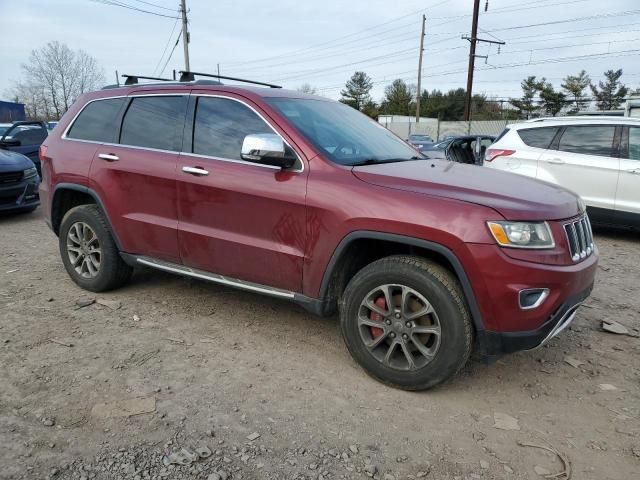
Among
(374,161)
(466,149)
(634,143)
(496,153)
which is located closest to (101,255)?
(374,161)

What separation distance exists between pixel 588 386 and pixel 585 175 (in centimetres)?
478

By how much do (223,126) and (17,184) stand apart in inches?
232

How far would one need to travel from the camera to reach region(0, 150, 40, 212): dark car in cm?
781

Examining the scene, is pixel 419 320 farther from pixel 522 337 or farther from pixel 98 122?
pixel 98 122

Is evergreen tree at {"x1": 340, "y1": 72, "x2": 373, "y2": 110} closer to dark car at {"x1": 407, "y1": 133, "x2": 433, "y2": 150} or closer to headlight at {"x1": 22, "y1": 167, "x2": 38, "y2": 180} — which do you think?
dark car at {"x1": 407, "y1": 133, "x2": 433, "y2": 150}

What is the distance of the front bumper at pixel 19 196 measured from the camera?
7.84 m

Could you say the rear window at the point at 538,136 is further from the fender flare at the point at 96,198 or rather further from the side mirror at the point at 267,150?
the fender flare at the point at 96,198

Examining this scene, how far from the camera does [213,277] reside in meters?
3.76

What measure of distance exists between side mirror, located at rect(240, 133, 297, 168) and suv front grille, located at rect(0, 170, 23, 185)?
20.5 feet

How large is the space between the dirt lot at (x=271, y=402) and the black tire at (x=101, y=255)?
24cm

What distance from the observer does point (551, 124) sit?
7.55 metres

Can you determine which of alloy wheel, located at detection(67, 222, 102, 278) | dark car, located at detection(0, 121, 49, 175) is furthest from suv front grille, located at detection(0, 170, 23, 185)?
alloy wheel, located at detection(67, 222, 102, 278)

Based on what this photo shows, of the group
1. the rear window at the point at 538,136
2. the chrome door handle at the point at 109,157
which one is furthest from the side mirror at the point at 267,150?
the rear window at the point at 538,136

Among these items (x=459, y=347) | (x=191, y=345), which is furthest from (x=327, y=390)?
(x=191, y=345)
